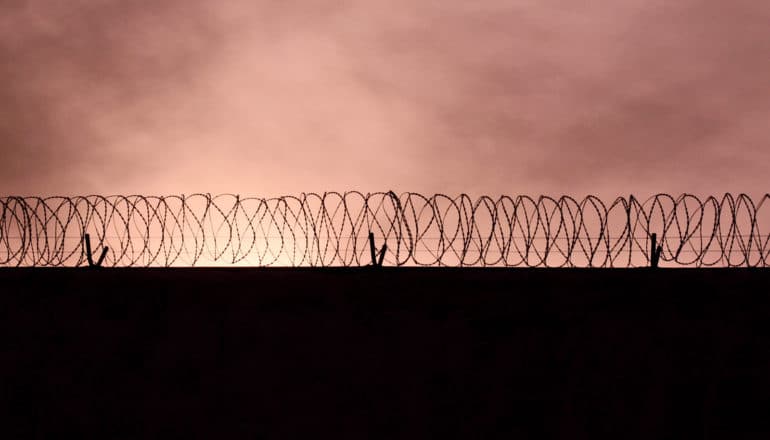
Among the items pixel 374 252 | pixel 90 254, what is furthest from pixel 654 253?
pixel 90 254

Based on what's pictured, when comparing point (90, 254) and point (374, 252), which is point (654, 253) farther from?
point (90, 254)

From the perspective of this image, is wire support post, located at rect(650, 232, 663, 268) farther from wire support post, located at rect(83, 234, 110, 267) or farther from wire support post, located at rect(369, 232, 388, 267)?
wire support post, located at rect(83, 234, 110, 267)
